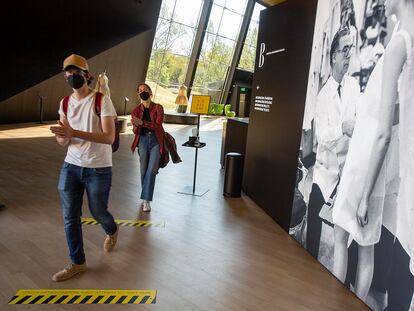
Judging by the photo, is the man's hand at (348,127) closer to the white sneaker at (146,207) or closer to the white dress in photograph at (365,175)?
the white dress in photograph at (365,175)

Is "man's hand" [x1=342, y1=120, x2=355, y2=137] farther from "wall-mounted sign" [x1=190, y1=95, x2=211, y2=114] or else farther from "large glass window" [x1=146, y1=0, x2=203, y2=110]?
"large glass window" [x1=146, y1=0, x2=203, y2=110]

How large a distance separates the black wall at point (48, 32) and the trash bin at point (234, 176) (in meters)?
4.66

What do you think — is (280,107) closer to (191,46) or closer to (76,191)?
(76,191)

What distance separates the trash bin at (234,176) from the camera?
20.1 feet

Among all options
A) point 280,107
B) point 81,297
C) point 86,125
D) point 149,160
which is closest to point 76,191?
point 86,125

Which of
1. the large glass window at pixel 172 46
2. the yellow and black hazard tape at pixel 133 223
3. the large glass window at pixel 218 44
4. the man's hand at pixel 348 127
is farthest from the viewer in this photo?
the large glass window at pixel 218 44

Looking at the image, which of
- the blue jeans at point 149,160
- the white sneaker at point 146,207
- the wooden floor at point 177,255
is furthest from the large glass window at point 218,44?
the white sneaker at point 146,207

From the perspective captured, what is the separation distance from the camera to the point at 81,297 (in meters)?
2.94

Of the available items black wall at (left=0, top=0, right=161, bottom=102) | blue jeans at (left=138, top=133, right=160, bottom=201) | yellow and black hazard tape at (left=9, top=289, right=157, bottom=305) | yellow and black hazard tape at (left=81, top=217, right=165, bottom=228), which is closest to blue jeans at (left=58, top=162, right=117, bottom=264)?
yellow and black hazard tape at (left=9, top=289, right=157, bottom=305)

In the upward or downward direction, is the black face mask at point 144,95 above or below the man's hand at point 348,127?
above

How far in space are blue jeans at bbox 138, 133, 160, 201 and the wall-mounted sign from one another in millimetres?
1243

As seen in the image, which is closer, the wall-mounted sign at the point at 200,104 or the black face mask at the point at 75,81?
the black face mask at the point at 75,81

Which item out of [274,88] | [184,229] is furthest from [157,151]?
[274,88]

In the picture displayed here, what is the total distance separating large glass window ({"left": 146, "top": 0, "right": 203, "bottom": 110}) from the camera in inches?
684
